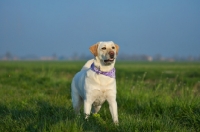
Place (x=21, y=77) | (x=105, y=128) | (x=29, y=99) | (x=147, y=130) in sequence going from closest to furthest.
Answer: (x=147, y=130), (x=105, y=128), (x=29, y=99), (x=21, y=77)

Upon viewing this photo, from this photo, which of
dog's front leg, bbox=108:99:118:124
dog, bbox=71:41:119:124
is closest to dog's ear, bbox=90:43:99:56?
dog, bbox=71:41:119:124

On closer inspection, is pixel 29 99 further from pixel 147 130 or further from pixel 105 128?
pixel 147 130

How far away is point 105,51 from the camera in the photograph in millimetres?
5645

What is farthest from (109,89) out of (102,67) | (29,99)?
(29,99)

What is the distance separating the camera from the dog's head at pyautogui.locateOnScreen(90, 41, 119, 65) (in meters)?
5.59

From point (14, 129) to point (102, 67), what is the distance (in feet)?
6.33

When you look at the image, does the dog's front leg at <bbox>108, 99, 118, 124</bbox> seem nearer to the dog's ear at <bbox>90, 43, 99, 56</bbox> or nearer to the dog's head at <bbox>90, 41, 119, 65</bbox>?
the dog's head at <bbox>90, 41, 119, 65</bbox>

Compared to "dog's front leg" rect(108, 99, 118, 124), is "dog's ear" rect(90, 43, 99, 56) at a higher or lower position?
higher

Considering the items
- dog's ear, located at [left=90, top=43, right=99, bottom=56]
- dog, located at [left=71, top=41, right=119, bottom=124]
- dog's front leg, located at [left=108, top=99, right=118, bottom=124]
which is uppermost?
dog's ear, located at [left=90, top=43, right=99, bottom=56]

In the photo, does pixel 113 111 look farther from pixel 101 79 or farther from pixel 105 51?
pixel 105 51

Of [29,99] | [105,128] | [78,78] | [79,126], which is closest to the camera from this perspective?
[79,126]

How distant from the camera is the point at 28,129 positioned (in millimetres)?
4781

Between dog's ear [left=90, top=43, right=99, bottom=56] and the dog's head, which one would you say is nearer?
the dog's head

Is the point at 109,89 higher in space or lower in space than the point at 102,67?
lower
